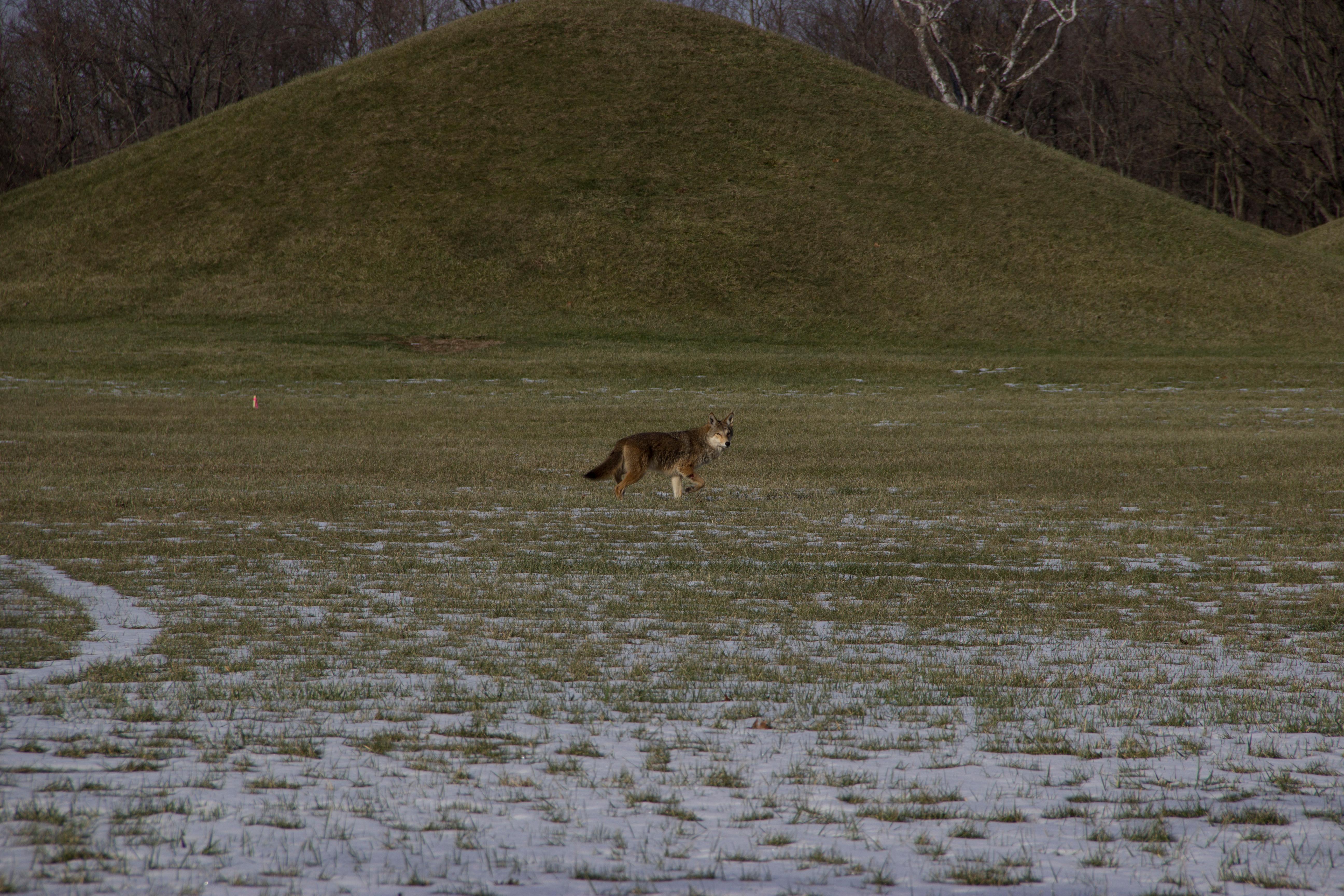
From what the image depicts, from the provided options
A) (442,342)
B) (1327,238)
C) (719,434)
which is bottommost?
(719,434)

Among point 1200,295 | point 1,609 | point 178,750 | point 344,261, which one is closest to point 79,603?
point 1,609

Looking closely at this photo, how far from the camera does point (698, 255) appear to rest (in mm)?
62531

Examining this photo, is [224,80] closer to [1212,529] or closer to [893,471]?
[893,471]

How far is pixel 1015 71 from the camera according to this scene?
99.1m

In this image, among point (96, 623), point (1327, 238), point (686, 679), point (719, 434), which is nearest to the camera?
point (686, 679)

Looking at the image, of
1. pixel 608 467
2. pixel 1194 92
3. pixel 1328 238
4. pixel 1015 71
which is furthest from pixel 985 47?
pixel 608 467

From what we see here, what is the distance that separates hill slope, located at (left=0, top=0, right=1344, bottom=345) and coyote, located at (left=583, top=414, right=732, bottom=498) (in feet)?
114

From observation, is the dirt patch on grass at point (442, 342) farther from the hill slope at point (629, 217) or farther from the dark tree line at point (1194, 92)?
the dark tree line at point (1194, 92)

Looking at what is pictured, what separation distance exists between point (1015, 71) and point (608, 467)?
3600 inches

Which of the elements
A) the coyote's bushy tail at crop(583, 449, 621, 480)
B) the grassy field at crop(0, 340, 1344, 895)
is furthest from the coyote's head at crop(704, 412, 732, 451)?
the coyote's bushy tail at crop(583, 449, 621, 480)

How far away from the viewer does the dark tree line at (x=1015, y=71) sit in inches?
3563

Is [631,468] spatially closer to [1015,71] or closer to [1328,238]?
[1328,238]

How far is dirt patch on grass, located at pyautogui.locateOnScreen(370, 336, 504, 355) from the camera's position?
48562 millimetres

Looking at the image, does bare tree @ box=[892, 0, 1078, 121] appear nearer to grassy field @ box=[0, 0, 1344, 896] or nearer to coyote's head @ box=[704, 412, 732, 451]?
grassy field @ box=[0, 0, 1344, 896]
